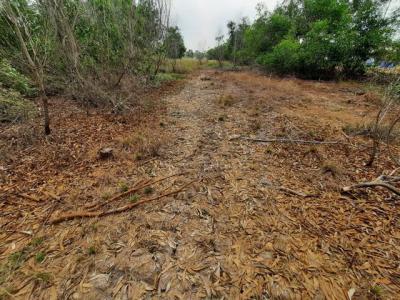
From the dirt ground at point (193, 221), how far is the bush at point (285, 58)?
10716mm

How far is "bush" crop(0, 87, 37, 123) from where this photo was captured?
136 inches

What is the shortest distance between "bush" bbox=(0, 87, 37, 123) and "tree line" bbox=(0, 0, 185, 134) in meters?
0.34

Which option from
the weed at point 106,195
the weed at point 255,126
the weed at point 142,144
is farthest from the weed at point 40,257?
the weed at point 255,126

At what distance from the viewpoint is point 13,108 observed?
11.8ft

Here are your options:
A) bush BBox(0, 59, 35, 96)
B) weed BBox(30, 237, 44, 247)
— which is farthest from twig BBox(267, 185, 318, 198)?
bush BBox(0, 59, 35, 96)

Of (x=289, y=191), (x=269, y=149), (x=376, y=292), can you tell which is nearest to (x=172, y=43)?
(x=269, y=149)

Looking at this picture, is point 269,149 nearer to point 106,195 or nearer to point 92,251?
point 106,195

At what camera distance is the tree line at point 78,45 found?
3.62m

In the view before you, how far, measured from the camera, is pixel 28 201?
205 centimetres

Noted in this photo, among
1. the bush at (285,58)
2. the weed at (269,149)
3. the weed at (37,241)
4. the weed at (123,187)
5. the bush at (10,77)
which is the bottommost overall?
the weed at (37,241)

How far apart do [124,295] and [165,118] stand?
4.09 m

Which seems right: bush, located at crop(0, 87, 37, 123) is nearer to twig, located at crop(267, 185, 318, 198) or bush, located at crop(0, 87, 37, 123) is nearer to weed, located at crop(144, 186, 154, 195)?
weed, located at crop(144, 186, 154, 195)

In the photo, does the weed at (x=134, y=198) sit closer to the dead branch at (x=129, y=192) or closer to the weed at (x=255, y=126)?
the dead branch at (x=129, y=192)

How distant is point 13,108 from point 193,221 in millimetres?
4215
